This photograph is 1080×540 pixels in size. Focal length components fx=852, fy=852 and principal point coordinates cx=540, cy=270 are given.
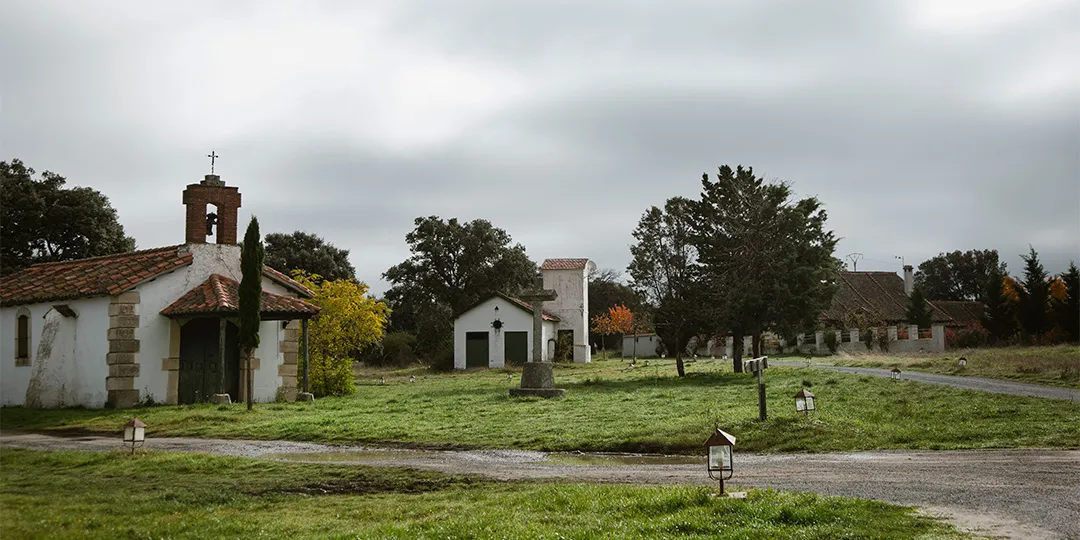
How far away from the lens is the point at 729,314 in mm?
33312

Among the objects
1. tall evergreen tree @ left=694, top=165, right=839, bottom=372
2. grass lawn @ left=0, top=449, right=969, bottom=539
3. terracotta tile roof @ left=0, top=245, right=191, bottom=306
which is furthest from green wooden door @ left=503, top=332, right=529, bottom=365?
grass lawn @ left=0, top=449, right=969, bottom=539

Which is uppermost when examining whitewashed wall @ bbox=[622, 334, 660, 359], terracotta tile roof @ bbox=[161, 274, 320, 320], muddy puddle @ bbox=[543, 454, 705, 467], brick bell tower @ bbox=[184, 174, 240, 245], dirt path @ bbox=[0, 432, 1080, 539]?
brick bell tower @ bbox=[184, 174, 240, 245]

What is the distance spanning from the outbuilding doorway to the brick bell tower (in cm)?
259

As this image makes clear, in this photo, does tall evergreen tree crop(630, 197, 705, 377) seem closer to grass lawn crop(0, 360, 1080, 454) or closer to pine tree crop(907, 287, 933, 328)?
grass lawn crop(0, 360, 1080, 454)

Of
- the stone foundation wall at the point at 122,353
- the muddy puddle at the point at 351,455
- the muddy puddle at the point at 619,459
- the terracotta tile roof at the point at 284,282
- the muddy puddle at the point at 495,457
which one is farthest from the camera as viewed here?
the terracotta tile roof at the point at 284,282

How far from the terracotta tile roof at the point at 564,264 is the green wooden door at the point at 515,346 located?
7.70 meters

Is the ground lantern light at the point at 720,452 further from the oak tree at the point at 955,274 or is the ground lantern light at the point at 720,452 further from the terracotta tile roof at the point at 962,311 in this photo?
the oak tree at the point at 955,274

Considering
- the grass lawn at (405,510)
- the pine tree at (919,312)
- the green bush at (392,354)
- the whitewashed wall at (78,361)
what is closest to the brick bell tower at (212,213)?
the whitewashed wall at (78,361)

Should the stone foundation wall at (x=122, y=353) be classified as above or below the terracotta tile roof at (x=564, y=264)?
below

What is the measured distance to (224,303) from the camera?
23.3 meters

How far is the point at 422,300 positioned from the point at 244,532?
2195 inches

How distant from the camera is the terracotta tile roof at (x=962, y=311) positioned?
213 feet

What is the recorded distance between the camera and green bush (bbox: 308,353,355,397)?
29375mm

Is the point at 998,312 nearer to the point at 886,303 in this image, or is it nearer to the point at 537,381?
the point at 886,303
